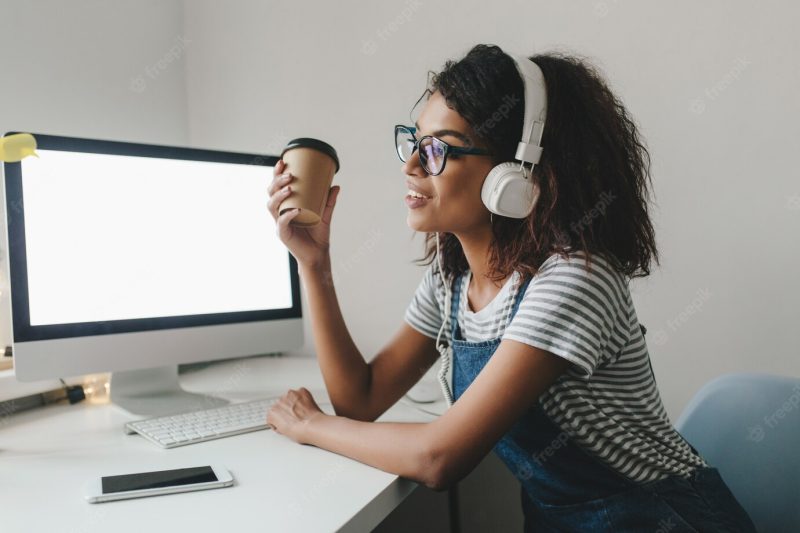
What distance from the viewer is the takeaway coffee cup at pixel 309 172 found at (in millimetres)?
1041

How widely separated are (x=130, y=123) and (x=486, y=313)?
4.04 ft

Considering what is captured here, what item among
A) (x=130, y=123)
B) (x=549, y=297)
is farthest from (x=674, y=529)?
(x=130, y=123)

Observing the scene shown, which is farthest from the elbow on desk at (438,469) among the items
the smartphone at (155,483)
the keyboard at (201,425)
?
the keyboard at (201,425)

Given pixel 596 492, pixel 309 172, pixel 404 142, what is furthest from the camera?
pixel 404 142

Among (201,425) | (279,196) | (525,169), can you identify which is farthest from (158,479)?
(525,169)

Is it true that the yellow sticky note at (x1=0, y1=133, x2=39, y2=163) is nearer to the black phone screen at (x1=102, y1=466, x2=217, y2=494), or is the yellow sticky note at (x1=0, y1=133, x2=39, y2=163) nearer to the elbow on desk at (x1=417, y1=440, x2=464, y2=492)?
the black phone screen at (x1=102, y1=466, x2=217, y2=494)

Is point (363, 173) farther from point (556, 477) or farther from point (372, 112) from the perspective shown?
point (556, 477)

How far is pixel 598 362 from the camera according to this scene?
2.97ft

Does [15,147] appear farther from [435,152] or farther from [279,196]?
[435,152]

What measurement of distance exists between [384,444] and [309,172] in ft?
1.46

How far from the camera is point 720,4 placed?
1324 millimetres

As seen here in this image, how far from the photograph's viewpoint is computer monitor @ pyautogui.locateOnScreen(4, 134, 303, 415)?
1.08m

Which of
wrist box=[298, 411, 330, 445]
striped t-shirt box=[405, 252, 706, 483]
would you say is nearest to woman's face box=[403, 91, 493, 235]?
striped t-shirt box=[405, 252, 706, 483]

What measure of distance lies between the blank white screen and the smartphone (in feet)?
1.21
